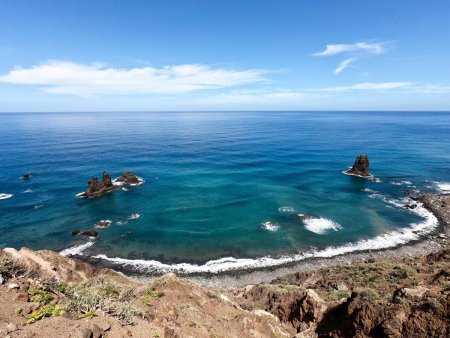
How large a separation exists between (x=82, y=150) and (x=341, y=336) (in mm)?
105626

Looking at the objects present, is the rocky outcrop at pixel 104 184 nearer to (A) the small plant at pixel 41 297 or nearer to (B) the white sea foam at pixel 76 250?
(B) the white sea foam at pixel 76 250

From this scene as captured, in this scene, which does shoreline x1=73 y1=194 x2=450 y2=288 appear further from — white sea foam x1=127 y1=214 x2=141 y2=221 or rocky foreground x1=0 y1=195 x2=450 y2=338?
white sea foam x1=127 y1=214 x2=141 y2=221

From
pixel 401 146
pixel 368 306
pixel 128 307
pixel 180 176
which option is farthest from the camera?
pixel 401 146

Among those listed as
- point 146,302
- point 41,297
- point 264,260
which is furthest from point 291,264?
point 41,297

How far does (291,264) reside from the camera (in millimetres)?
34500

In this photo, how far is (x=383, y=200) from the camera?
177ft

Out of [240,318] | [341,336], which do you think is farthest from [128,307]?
[341,336]

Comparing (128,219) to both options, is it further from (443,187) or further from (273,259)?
(443,187)

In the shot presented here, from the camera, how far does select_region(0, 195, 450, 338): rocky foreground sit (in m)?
9.20

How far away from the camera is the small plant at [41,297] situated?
10304 millimetres

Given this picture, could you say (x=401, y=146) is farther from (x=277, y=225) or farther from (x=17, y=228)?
(x=17, y=228)

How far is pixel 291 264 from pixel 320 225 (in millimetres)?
12214

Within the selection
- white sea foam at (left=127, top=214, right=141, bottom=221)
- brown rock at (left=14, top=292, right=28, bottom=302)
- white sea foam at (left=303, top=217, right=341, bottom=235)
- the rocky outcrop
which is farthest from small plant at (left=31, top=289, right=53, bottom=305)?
the rocky outcrop

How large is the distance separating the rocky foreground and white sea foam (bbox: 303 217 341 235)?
65.6ft
